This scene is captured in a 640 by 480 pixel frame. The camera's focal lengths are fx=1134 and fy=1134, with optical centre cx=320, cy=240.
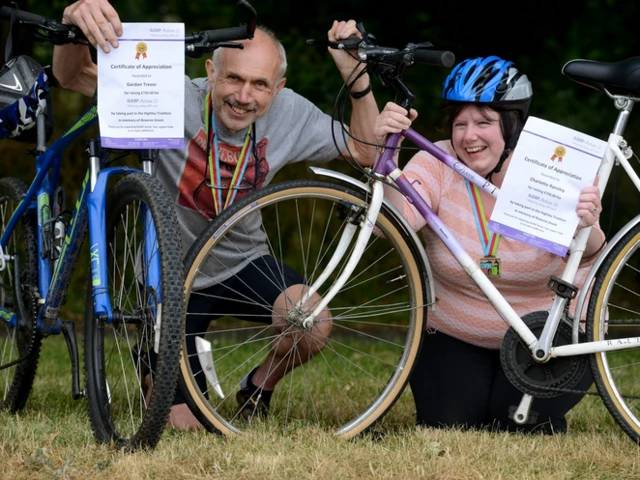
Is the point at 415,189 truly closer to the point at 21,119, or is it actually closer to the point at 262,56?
the point at 262,56

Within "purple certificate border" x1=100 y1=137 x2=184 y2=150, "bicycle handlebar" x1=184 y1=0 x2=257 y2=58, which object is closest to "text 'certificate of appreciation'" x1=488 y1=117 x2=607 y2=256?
"bicycle handlebar" x1=184 y1=0 x2=257 y2=58

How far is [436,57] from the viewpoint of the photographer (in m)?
3.62

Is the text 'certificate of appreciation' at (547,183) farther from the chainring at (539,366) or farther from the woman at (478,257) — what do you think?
the chainring at (539,366)

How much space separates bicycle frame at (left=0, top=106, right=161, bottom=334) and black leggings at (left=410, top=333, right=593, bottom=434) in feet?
4.43

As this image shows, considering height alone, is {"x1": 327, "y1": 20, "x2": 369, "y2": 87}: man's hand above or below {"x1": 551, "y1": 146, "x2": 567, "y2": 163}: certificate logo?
above

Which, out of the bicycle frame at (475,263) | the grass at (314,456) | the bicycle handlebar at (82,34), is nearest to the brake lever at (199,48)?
the bicycle handlebar at (82,34)

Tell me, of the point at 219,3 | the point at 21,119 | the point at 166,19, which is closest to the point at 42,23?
the point at 21,119

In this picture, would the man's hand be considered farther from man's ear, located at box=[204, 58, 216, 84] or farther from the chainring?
the chainring

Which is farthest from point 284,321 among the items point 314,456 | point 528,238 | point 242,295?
point 528,238

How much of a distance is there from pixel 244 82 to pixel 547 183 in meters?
1.14

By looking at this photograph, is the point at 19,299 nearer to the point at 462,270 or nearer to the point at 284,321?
the point at 284,321

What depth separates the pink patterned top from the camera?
13.6 ft

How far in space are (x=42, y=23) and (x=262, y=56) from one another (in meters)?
0.89

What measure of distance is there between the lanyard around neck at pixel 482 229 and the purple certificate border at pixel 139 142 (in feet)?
3.79
